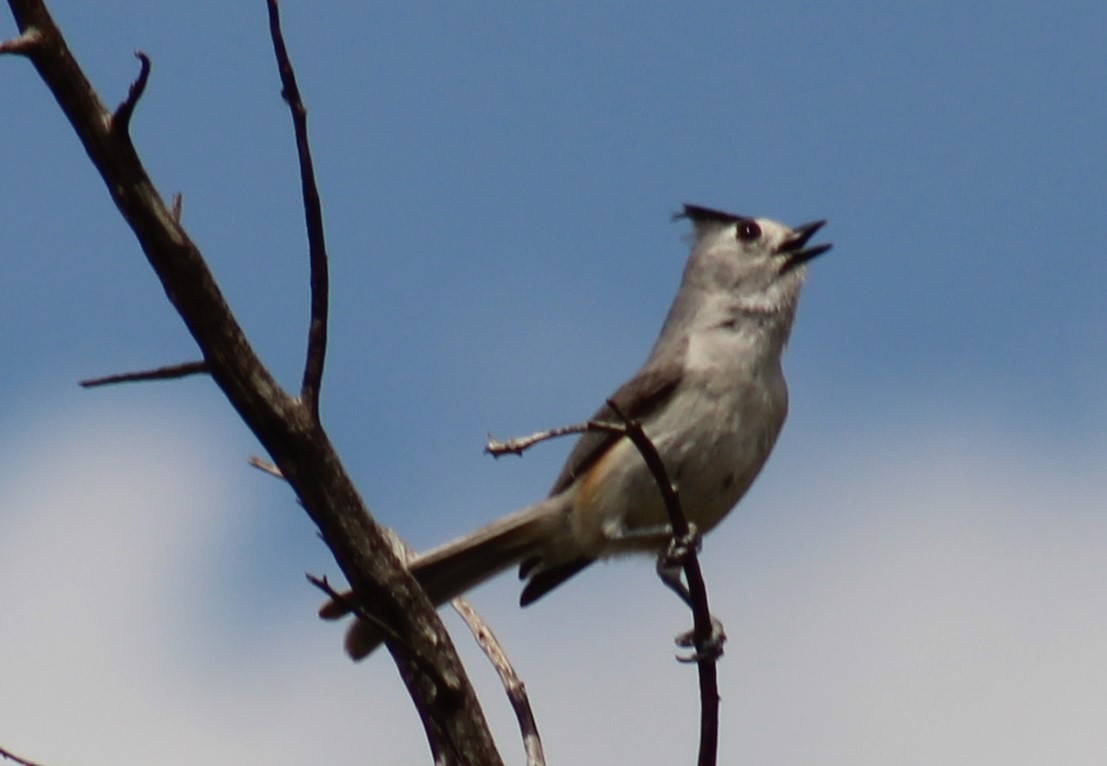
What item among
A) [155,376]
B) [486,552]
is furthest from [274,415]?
[486,552]

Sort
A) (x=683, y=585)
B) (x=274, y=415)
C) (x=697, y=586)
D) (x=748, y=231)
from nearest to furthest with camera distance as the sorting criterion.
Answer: (x=274, y=415), (x=697, y=586), (x=683, y=585), (x=748, y=231)

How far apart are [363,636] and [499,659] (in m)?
0.97

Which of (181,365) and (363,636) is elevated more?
(181,365)

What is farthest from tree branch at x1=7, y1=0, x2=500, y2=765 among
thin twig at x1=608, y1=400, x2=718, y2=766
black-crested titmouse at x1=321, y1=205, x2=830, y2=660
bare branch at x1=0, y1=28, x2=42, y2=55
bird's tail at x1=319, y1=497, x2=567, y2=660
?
bird's tail at x1=319, y1=497, x2=567, y2=660

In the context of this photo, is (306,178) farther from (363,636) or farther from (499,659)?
(363,636)

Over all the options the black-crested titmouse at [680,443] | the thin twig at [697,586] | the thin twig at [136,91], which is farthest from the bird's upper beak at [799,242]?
the thin twig at [136,91]

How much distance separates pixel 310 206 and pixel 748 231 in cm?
432

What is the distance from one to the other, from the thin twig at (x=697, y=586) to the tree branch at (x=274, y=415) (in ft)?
1.83

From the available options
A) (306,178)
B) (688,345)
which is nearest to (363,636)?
(688,345)

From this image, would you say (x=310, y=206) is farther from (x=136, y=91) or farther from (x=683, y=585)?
(x=683, y=585)

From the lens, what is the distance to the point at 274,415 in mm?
3586

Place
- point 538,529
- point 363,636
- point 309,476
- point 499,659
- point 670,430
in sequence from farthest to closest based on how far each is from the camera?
1. point 538,529
2. point 670,430
3. point 363,636
4. point 499,659
5. point 309,476

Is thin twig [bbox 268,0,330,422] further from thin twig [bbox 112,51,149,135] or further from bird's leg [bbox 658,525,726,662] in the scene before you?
bird's leg [bbox 658,525,726,662]

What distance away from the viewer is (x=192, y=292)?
3.42 meters
